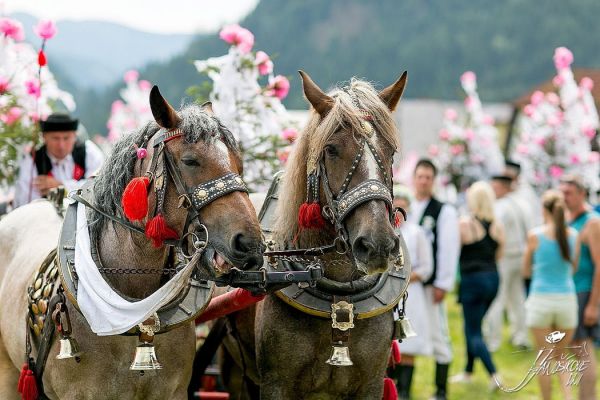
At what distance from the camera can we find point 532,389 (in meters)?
9.45

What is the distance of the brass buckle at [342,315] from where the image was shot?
176 inches

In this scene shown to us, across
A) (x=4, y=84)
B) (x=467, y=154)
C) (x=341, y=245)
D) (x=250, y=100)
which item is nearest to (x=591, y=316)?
(x=250, y=100)

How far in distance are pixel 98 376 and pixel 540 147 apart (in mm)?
13378

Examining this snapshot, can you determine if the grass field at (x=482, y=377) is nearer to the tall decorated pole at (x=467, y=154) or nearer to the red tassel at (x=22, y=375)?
the red tassel at (x=22, y=375)

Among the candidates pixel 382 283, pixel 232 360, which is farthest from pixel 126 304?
pixel 232 360

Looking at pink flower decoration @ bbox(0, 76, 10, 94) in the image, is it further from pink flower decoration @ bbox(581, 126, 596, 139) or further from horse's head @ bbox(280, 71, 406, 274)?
pink flower decoration @ bbox(581, 126, 596, 139)

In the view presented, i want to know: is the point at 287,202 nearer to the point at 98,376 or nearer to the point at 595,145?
the point at 98,376

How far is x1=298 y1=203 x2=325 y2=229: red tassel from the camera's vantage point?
4.42m

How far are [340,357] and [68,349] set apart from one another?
1.28 meters

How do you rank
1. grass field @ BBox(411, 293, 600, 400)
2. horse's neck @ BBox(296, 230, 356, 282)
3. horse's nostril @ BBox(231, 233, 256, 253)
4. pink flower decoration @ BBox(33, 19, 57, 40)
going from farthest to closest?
grass field @ BBox(411, 293, 600, 400) < pink flower decoration @ BBox(33, 19, 57, 40) < horse's neck @ BBox(296, 230, 356, 282) < horse's nostril @ BBox(231, 233, 256, 253)

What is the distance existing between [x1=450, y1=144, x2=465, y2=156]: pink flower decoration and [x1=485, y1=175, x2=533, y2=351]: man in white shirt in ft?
19.1

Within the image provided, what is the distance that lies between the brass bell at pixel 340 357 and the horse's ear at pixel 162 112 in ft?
4.45

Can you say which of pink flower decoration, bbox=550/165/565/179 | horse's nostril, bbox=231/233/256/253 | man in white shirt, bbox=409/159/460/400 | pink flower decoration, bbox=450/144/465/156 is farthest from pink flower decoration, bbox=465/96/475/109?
horse's nostril, bbox=231/233/256/253

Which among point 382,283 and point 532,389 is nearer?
point 382,283
